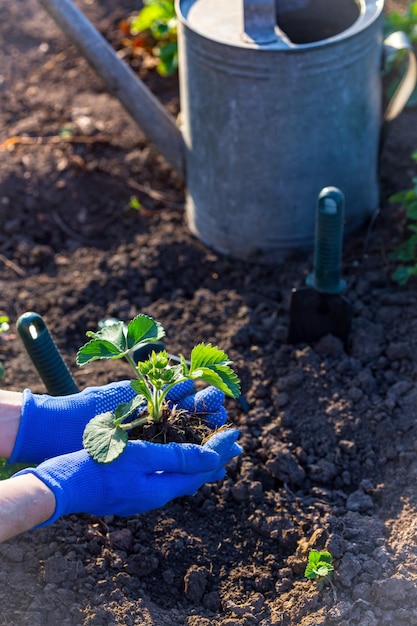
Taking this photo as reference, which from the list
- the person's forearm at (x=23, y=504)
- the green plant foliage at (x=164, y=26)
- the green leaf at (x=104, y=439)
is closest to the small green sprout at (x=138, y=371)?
the green leaf at (x=104, y=439)

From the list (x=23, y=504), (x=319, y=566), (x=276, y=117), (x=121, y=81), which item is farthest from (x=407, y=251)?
(x=23, y=504)

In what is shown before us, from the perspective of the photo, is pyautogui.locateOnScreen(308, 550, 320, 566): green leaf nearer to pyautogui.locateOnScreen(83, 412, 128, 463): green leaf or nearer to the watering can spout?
pyautogui.locateOnScreen(83, 412, 128, 463): green leaf

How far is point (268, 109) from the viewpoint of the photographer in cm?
271

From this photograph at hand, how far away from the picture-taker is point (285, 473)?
2328 mm

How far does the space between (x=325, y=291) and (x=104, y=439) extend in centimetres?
102

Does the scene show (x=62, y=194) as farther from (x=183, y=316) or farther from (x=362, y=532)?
(x=362, y=532)

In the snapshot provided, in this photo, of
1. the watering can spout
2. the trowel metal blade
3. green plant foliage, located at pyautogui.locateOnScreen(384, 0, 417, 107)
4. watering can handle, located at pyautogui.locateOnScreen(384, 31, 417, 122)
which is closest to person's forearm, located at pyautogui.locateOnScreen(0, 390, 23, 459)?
the trowel metal blade

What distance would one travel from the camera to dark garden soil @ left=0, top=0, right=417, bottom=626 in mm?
2002

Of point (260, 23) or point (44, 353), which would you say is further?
point (260, 23)

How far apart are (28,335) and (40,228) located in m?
1.28

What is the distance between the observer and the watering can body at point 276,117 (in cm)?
263

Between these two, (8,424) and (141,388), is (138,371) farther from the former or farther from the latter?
(8,424)

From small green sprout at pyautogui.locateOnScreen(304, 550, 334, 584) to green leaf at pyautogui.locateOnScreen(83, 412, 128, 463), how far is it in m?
0.55

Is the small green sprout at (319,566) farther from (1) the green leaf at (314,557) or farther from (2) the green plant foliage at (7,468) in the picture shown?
(2) the green plant foliage at (7,468)
